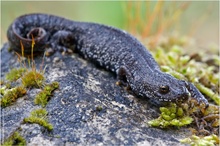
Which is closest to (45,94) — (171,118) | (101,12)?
(171,118)

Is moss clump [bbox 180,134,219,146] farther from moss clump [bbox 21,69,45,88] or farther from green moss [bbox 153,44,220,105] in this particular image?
moss clump [bbox 21,69,45,88]

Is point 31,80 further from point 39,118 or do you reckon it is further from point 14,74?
point 39,118

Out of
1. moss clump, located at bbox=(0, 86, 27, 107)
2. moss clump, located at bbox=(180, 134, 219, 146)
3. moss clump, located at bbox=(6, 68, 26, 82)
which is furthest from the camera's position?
moss clump, located at bbox=(6, 68, 26, 82)

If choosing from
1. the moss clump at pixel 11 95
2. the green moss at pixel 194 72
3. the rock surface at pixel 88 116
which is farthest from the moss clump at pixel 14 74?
the green moss at pixel 194 72

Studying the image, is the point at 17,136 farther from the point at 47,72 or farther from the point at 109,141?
the point at 47,72

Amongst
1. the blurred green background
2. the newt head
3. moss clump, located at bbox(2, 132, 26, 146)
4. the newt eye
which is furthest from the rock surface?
the blurred green background

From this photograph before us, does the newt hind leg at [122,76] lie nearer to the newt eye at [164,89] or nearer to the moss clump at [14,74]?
the newt eye at [164,89]
